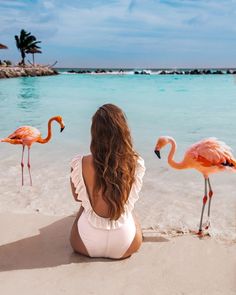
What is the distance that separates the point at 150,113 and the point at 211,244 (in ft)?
38.6

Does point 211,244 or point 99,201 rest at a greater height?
point 99,201

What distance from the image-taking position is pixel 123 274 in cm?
303

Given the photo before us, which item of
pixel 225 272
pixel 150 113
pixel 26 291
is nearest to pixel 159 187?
pixel 225 272

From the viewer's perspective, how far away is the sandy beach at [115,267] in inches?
112

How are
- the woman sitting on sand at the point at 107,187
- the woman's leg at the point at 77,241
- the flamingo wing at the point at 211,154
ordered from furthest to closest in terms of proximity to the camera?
the flamingo wing at the point at 211,154
the woman's leg at the point at 77,241
the woman sitting on sand at the point at 107,187

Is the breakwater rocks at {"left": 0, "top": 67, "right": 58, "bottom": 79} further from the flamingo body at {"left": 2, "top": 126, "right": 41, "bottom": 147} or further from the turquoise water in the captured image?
the flamingo body at {"left": 2, "top": 126, "right": 41, "bottom": 147}

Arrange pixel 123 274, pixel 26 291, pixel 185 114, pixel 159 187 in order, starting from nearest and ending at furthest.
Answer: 1. pixel 26 291
2. pixel 123 274
3. pixel 159 187
4. pixel 185 114

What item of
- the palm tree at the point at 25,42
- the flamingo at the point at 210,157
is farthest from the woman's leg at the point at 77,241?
the palm tree at the point at 25,42

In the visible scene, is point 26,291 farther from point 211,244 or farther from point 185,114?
point 185,114

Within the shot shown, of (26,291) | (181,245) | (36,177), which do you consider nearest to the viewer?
(26,291)

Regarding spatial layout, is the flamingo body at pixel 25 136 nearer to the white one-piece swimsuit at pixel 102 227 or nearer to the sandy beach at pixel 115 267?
the sandy beach at pixel 115 267

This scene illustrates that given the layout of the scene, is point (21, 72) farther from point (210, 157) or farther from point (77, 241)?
point (77, 241)

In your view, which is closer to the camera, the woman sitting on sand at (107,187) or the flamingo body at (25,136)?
the woman sitting on sand at (107,187)

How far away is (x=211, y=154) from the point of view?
389 centimetres
